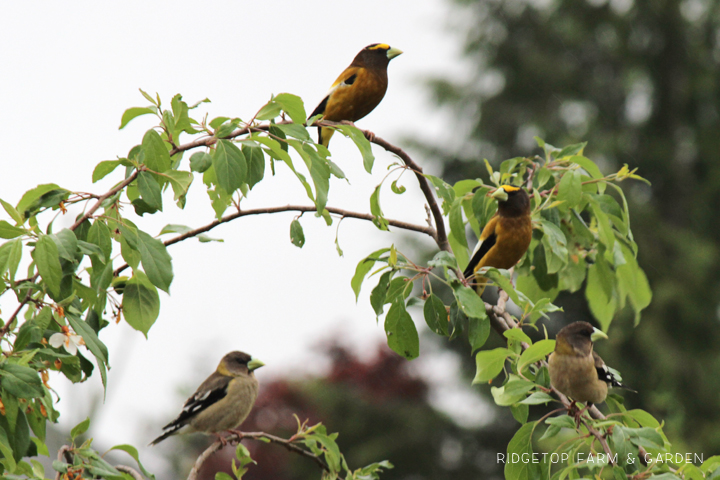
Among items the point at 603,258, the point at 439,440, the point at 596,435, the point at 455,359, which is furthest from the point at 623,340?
the point at 596,435

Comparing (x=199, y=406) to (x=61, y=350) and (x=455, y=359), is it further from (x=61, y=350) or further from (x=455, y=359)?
(x=455, y=359)

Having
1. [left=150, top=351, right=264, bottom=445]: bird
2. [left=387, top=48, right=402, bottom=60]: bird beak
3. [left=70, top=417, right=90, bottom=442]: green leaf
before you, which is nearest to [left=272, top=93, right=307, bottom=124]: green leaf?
[left=70, top=417, right=90, bottom=442]: green leaf

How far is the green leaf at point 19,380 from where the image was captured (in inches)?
60.2

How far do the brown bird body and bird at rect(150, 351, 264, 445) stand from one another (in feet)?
6.99

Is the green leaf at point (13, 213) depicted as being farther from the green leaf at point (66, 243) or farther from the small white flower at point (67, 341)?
the small white flower at point (67, 341)

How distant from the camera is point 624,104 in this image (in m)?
14.1

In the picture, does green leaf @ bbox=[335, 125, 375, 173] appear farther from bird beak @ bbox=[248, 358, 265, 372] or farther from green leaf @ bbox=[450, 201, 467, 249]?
bird beak @ bbox=[248, 358, 265, 372]

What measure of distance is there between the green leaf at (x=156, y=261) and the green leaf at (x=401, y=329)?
0.76 metres

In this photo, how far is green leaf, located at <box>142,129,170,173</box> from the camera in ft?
6.03

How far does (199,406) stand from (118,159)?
244cm

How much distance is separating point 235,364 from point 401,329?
2339 mm

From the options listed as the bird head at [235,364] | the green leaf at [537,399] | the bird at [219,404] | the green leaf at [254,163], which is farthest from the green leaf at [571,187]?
the bird head at [235,364]

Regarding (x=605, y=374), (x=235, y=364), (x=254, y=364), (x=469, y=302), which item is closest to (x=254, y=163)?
(x=469, y=302)

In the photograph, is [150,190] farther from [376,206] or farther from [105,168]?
[376,206]
